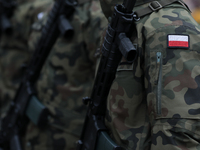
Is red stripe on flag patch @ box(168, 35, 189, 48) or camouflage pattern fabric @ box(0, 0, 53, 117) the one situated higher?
red stripe on flag patch @ box(168, 35, 189, 48)

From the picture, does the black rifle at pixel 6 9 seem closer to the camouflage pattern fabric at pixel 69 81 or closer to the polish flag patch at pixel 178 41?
the camouflage pattern fabric at pixel 69 81

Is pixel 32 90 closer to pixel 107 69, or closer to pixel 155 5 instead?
pixel 107 69

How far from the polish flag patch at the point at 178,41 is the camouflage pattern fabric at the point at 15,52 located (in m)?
1.81

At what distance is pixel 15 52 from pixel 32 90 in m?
0.73

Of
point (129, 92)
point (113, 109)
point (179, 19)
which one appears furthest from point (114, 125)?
point (179, 19)

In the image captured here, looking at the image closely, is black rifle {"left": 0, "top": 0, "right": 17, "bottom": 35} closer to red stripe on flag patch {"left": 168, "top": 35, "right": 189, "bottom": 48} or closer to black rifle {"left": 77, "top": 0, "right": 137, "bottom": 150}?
black rifle {"left": 77, "top": 0, "right": 137, "bottom": 150}

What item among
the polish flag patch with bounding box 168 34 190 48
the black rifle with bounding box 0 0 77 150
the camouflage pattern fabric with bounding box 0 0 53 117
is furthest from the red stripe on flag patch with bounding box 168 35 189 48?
the camouflage pattern fabric with bounding box 0 0 53 117

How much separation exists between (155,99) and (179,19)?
1.10 ft

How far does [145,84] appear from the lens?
1135mm

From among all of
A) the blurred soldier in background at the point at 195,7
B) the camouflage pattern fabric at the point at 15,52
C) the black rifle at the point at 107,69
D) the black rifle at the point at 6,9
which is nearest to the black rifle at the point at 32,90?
the camouflage pattern fabric at the point at 15,52

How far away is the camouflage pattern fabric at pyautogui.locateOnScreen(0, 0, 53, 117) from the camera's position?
2.65m

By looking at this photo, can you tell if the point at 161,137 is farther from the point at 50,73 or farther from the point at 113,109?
the point at 50,73

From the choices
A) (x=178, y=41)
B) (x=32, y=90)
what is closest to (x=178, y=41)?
(x=178, y=41)

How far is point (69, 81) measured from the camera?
197 centimetres
